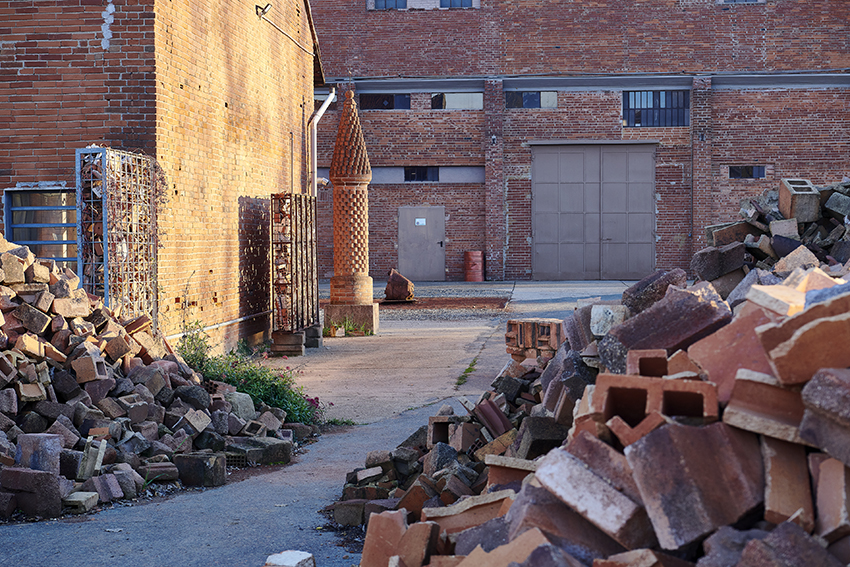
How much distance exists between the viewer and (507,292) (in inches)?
930

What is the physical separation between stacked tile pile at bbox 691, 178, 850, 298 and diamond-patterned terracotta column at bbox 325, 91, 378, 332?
6828 mm

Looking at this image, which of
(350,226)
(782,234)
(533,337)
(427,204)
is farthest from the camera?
(427,204)

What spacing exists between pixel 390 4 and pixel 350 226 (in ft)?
47.5

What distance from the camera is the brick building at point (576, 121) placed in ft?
87.4

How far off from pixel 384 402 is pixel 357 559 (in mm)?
4696

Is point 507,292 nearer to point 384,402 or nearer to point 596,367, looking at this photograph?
point 384,402

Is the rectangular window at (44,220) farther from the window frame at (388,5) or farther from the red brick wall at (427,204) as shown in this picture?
the window frame at (388,5)

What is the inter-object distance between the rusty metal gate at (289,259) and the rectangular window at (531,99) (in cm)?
1511

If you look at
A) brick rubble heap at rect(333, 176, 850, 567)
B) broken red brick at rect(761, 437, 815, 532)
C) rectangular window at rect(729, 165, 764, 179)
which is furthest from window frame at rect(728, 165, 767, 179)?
broken red brick at rect(761, 437, 815, 532)

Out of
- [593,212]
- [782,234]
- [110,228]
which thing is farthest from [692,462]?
[593,212]

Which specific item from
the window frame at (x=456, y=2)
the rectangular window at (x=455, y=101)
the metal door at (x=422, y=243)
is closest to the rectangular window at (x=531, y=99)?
the rectangular window at (x=455, y=101)

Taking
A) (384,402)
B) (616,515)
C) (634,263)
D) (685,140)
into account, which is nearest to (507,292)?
(634,263)

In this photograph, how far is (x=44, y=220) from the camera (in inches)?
369

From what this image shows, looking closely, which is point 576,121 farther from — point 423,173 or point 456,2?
point 456,2
